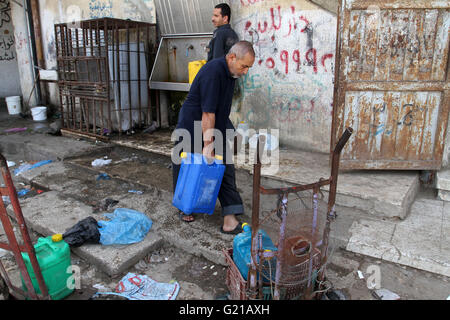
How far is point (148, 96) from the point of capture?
6887 mm

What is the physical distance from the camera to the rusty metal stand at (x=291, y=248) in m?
2.05

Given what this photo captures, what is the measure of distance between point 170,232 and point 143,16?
508 cm

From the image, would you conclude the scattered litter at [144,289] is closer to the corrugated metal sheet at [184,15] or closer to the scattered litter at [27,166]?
the scattered litter at [27,166]

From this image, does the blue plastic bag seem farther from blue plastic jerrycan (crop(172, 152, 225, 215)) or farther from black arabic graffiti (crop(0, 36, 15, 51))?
black arabic graffiti (crop(0, 36, 15, 51))

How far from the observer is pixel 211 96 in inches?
116

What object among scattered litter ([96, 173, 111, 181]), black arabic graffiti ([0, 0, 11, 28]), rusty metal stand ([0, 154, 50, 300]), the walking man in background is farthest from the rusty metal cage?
black arabic graffiti ([0, 0, 11, 28])

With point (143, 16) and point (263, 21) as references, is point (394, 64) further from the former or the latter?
point (143, 16)

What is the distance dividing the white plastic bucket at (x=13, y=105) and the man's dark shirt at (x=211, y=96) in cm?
810

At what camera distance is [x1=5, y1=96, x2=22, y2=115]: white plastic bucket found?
30.4 feet

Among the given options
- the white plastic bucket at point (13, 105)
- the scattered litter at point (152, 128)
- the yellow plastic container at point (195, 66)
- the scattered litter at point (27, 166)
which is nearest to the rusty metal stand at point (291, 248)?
the yellow plastic container at point (195, 66)

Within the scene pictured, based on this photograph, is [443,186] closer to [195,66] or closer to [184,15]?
[195,66]

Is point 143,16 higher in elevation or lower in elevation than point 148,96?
higher

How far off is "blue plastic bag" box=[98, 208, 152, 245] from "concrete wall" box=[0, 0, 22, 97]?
33.1 ft
